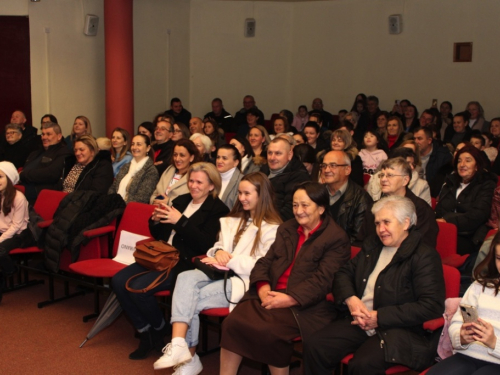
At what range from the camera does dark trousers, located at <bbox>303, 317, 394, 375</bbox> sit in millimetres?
2834

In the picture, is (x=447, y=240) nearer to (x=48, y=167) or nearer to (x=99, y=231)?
(x=99, y=231)

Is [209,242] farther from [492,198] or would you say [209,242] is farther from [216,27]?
[216,27]

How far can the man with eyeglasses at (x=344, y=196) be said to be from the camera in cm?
409

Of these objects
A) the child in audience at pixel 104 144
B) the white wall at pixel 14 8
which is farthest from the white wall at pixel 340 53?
the child in audience at pixel 104 144

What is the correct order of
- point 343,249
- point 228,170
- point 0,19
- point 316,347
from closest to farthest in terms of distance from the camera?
point 316,347 < point 343,249 < point 228,170 < point 0,19

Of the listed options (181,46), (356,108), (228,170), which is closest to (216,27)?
(181,46)

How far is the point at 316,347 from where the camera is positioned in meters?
2.98

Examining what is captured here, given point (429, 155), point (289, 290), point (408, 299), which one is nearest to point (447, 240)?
point (408, 299)

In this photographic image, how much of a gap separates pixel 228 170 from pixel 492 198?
6.71ft

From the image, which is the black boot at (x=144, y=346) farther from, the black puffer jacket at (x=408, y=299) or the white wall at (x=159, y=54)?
the white wall at (x=159, y=54)

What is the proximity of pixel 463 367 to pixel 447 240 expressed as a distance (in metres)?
1.24

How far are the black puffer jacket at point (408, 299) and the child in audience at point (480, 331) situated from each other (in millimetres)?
126

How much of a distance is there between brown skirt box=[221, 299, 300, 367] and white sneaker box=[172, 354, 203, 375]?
1.17ft

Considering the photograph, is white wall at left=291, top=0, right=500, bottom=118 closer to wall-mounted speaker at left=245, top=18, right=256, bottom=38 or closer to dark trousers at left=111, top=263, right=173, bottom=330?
wall-mounted speaker at left=245, top=18, right=256, bottom=38
